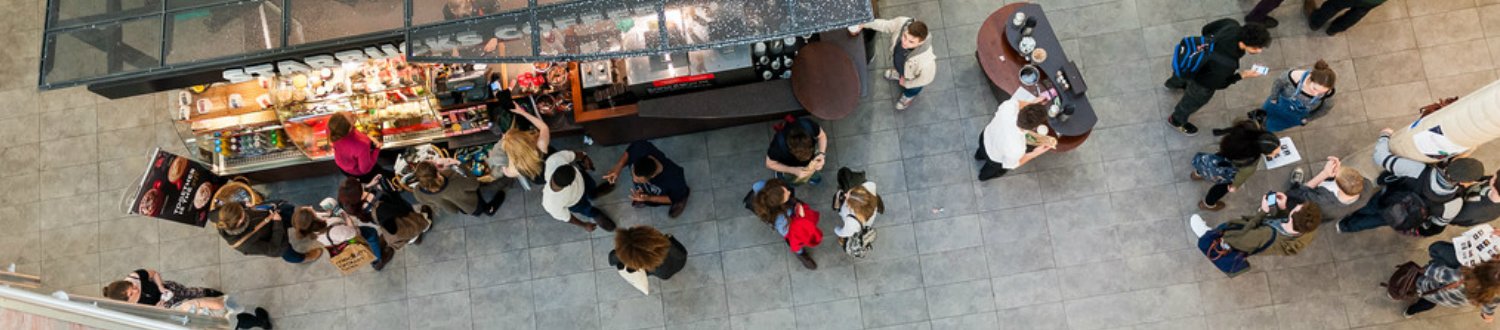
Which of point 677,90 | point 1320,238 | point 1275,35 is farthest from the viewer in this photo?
point 1275,35

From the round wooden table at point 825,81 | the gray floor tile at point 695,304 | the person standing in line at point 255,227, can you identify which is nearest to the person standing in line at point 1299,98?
the round wooden table at point 825,81

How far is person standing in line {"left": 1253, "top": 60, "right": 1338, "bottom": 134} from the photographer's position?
6219 millimetres

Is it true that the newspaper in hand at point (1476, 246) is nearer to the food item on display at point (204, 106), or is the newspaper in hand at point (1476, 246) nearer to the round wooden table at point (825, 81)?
the round wooden table at point (825, 81)

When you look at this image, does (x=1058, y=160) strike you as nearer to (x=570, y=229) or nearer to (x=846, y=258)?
(x=846, y=258)

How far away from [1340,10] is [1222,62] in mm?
1732

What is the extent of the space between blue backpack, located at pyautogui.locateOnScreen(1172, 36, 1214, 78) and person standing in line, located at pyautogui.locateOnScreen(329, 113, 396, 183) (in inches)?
256

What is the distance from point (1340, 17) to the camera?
24.2 ft

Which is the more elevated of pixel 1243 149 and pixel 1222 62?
pixel 1222 62

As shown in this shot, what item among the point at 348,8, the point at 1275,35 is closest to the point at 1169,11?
the point at 1275,35

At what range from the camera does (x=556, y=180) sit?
19.9ft

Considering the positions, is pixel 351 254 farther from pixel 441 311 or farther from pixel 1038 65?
pixel 1038 65

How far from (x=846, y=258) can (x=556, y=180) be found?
2.57 meters

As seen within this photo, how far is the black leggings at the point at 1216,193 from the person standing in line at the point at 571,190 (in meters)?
4.97

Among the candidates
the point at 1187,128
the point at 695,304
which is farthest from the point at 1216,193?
the point at 695,304
